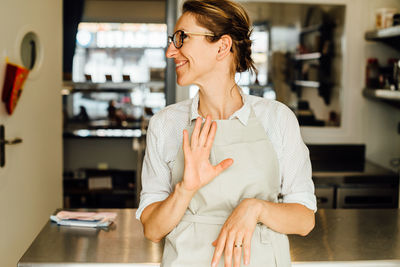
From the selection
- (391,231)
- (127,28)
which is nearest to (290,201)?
(391,231)

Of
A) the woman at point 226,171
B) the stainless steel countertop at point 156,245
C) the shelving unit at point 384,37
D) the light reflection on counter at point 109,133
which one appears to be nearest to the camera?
the woman at point 226,171

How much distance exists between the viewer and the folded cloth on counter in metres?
2.01

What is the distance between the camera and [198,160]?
1.15m

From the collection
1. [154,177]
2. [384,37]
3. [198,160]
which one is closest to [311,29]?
[384,37]

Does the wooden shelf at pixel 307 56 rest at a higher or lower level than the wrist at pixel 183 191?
higher

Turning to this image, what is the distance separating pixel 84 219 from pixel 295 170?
110 cm

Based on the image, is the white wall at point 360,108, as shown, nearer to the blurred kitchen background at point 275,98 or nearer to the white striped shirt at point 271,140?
the blurred kitchen background at point 275,98

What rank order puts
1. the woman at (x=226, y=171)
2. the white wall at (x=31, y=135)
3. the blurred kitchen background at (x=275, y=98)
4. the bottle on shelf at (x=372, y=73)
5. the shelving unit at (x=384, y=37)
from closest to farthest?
the woman at (x=226, y=171), the white wall at (x=31, y=135), the blurred kitchen background at (x=275, y=98), the shelving unit at (x=384, y=37), the bottle on shelf at (x=372, y=73)

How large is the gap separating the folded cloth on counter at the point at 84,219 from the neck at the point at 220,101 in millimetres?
874

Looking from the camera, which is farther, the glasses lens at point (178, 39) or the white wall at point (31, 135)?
the white wall at point (31, 135)

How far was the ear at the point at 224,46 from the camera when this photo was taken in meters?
1.29

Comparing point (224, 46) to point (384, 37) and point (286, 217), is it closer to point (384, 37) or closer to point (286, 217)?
point (286, 217)

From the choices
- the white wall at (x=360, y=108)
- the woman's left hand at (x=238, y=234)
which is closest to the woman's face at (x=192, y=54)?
the woman's left hand at (x=238, y=234)

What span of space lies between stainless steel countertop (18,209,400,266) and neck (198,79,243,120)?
23.9 inches
